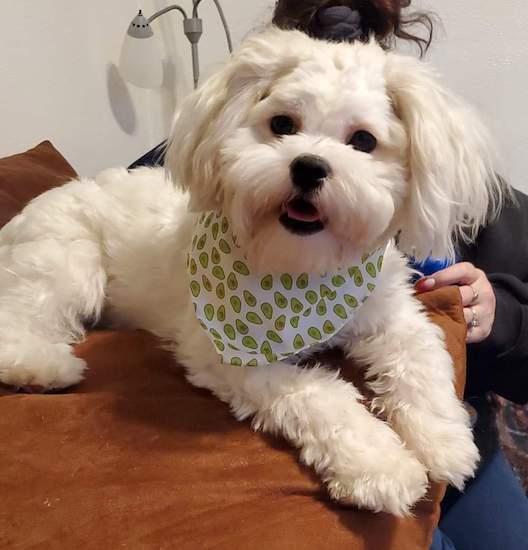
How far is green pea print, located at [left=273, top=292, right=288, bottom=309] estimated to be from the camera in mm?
1121

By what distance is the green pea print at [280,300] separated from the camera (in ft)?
3.68

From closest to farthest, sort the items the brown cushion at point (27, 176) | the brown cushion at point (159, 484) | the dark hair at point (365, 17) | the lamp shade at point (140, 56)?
the brown cushion at point (159, 484) < the dark hair at point (365, 17) < the brown cushion at point (27, 176) < the lamp shade at point (140, 56)

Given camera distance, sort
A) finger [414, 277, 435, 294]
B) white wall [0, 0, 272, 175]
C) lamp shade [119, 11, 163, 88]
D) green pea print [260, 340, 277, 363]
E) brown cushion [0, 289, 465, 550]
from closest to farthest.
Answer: brown cushion [0, 289, 465, 550], green pea print [260, 340, 277, 363], finger [414, 277, 435, 294], white wall [0, 0, 272, 175], lamp shade [119, 11, 163, 88]

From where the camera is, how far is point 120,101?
2.88m

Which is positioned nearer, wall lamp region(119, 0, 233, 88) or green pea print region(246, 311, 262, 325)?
green pea print region(246, 311, 262, 325)

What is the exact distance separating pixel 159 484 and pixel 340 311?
450mm

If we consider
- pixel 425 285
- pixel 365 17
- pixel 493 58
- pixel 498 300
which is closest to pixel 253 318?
pixel 425 285

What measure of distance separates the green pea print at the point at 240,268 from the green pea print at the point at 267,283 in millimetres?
36

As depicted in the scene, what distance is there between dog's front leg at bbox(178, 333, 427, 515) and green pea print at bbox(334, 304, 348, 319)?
0.11 metres

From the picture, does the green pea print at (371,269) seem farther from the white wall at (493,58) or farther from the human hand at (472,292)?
the white wall at (493,58)

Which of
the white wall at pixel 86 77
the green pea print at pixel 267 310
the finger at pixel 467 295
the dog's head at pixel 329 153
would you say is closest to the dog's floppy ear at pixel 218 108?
the dog's head at pixel 329 153

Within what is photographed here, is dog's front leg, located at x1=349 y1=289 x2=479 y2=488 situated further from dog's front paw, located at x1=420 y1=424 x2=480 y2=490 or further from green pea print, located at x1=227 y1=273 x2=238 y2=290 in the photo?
green pea print, located at x1=227 y1=273 x2=238 y2=290

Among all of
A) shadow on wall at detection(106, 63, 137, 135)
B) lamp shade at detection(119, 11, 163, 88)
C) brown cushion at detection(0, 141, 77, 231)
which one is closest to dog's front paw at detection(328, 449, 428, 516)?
brown cushion at detection(0, 141, 77, 231)

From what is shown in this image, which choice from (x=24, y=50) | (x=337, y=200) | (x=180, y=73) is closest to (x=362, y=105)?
(x=337, y=200)
